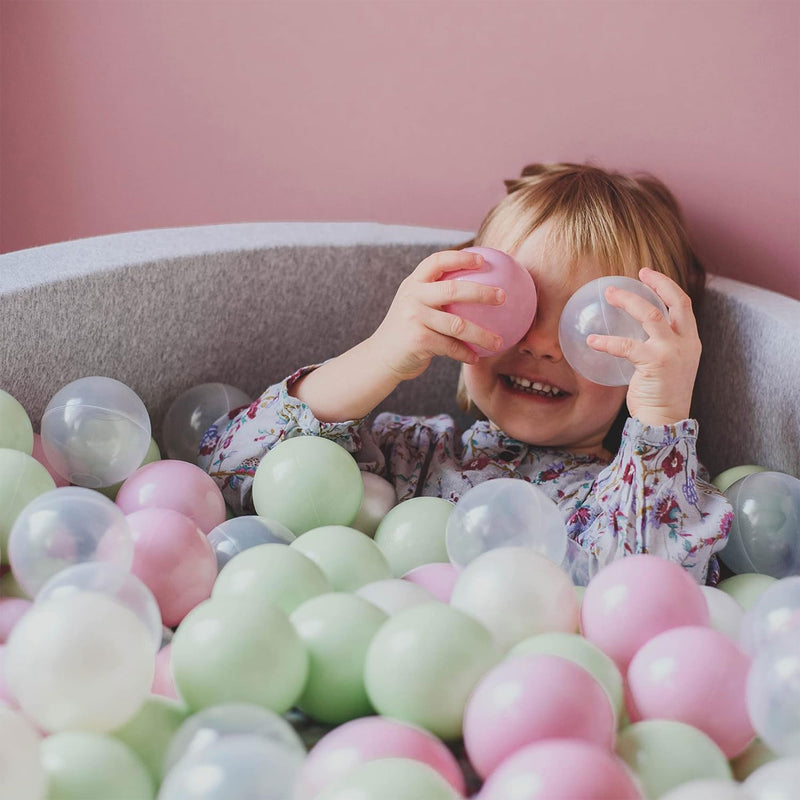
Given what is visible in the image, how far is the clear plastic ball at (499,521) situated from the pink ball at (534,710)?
196 mm

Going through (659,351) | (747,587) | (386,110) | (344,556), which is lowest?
(747,587)

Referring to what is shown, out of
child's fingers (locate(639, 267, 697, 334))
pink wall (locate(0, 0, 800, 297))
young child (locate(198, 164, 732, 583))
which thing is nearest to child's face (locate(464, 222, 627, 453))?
young child (locate(198, 164, 732, 583))

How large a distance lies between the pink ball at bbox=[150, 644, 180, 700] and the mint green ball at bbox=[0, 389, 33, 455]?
348 millimetres

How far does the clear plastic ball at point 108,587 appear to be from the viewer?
0.70 metres

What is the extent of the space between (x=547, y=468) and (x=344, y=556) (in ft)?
1.35

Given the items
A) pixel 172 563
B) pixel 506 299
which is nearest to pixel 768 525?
pixel 506 299

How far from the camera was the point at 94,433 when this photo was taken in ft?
3.30

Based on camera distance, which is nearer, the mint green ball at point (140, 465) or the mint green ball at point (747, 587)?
the mint green ball at point (747, 587)

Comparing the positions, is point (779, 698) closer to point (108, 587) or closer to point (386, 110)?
point (108, 587)

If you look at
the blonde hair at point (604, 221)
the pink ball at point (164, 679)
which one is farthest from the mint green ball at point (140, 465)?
the blonde hair at point (604, 221)

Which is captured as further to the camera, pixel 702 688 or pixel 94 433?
pixel 94 433

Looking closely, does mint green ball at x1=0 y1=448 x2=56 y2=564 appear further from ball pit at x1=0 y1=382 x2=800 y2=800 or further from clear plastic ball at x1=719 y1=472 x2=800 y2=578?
clear plastic ball at x1=719 y1=472 x2=800 y2=578

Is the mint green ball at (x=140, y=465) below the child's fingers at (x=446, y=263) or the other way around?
below

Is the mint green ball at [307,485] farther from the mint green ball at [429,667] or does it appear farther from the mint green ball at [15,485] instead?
the mint green ball at [429,667]
